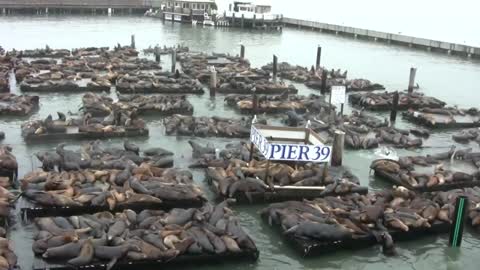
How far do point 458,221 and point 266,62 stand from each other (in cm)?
2612

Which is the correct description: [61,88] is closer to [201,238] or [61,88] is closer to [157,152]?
[157,152]

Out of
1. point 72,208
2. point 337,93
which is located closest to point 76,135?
point 72,208

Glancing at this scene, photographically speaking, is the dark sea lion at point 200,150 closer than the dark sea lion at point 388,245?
No

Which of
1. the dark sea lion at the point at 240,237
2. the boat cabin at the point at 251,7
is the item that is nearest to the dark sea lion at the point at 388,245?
the dark sea lion at the point at 240,237

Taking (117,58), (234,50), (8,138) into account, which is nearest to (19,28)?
(234,50)

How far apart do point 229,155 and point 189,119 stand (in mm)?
3801

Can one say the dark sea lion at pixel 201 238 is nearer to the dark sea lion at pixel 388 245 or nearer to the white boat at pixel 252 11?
the dark sea lion at pixel 388 245

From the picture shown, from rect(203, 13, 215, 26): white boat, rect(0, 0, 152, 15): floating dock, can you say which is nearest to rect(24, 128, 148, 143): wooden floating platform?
rect(203, 13, 215, 26): white boat

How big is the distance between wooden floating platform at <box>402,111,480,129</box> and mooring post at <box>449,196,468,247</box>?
902 cm

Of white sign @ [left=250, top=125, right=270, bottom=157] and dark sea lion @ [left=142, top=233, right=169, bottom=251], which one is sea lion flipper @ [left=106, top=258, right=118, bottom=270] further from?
white sign @ [left=250, top=125, right=270, bottom=157]

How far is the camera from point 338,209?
32.1ft

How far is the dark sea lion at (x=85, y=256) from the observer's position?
758cm

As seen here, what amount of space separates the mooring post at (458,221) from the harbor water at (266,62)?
16 centimetres

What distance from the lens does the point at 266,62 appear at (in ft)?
113
